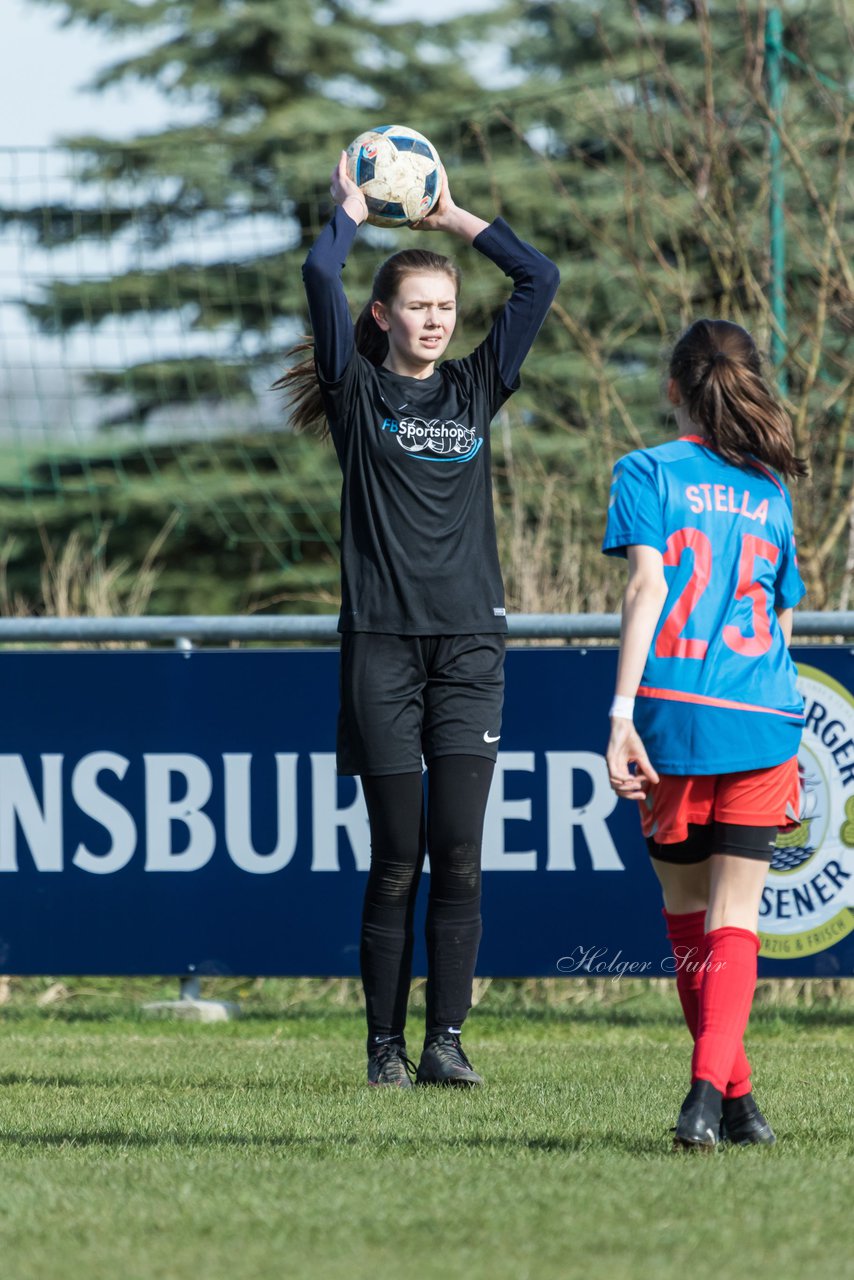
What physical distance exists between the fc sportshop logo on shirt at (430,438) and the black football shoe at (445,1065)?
165 cm

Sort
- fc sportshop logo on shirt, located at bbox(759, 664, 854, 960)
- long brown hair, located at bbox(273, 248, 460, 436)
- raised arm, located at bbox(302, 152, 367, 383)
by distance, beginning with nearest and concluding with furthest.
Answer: raised arm, located at bbox(302, 152, 367, 383) < long brown hair, located at bbox(273, 248, 460, 436) < fc sportshop logo on shirt, located at bbox(759, 664, 854, 960)

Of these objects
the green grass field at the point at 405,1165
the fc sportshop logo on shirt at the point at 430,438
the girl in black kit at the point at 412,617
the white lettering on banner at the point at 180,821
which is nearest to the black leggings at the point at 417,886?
the girl in black kit at the point at 412,617

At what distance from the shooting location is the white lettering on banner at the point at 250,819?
6.50m

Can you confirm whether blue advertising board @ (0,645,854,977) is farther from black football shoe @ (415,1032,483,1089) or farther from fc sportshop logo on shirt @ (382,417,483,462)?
fc sportshop logo on shirt @ (382,417,483,462)

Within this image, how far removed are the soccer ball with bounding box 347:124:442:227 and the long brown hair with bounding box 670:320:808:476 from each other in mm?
1406

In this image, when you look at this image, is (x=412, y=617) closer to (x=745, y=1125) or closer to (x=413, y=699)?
(x=413, y=699)

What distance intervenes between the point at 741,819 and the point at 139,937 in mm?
3214

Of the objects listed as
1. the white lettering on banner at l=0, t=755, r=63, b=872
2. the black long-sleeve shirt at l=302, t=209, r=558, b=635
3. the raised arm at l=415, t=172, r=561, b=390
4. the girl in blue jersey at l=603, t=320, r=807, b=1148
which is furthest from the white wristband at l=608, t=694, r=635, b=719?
the white lettering on banner at l=0, t=755, r=63, b=872

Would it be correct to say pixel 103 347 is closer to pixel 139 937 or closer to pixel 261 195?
pixel 261 195

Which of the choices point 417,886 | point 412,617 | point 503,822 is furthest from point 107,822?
point 412,617

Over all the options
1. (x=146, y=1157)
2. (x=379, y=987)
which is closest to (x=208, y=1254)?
(x=146, y=1157)

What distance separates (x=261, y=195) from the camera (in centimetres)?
2067

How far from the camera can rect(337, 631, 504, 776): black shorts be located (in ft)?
16.4

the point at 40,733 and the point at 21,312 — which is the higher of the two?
the point at 21,312
